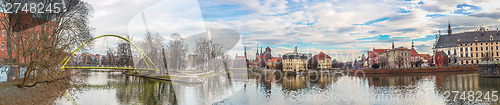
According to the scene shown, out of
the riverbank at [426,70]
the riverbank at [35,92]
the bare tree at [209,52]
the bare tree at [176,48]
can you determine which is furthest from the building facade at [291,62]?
the riverbank at [35,92]

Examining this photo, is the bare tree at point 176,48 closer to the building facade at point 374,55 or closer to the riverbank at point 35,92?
the riverbank at point 35,92

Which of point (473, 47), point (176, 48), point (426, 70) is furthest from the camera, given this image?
point (473, 47)

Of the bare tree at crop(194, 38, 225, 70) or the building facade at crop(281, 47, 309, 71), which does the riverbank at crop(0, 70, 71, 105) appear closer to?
the bare tree at crop(194, 38, 225, 70)

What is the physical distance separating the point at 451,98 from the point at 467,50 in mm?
80845

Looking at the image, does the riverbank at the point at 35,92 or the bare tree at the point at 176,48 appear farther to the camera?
the bare tree at the point at 176,48

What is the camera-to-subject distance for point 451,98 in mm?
22328

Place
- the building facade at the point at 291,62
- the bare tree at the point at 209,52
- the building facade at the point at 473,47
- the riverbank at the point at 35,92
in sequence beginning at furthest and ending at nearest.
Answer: the building facade at the point at 291,62 < the building facade at the point at 473,47 < the bare tree at the point at 209,52 < the riverbank at the point at 35,92

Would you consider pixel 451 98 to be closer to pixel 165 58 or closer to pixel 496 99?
pixel 496 99

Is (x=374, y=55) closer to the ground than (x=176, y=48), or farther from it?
closer to the ground

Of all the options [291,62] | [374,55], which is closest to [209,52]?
[291,62]

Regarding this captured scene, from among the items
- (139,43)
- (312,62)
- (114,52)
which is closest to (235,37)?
(139,43)

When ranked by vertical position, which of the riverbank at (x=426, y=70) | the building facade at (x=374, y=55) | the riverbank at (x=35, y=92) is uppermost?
the building facade at (x=374, y=55)

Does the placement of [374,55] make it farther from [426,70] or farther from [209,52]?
[209,52]

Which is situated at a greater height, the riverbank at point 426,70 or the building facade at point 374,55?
the building facade at point 374,55
